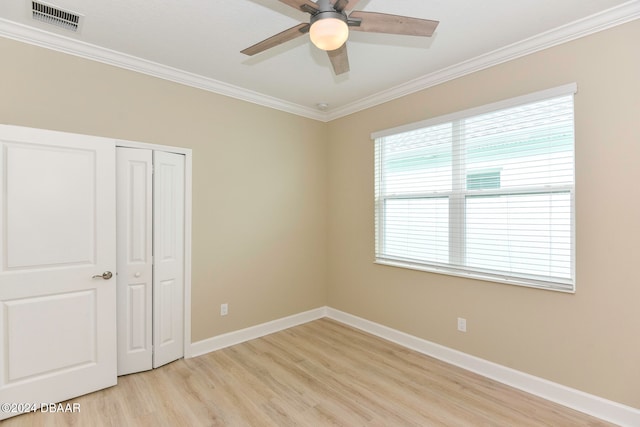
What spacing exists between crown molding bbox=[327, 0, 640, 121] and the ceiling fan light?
189 centimetres

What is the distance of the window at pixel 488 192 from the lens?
2.43m

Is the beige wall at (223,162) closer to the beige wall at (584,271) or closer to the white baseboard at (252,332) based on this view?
the white baseboard at (252,332)

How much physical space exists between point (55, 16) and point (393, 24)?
240cm

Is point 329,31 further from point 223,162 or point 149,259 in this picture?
point 149,259

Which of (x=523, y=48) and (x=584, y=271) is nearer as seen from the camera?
(x=584, y=271)

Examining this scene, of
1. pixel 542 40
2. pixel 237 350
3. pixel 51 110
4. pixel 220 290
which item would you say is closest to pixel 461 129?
pixel 542 40

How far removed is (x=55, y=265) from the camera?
7.78 feet

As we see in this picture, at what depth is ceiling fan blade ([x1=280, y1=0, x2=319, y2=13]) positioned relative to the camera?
1.52 meters

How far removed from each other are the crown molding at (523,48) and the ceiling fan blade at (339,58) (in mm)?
1463

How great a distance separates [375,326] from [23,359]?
127 inches

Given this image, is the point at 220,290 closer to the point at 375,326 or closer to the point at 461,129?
the point at 375,326

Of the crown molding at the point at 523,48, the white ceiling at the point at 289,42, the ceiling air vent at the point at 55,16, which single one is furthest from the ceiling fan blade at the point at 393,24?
the ceiling air vent at the point at 55,16

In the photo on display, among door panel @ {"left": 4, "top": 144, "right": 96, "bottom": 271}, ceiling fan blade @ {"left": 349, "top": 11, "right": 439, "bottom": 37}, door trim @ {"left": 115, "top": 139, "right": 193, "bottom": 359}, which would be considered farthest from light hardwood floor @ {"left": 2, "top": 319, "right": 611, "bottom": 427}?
ceiling fan blade @ {"left": 349, "top": 11, "right": 439, "bottom": 37}

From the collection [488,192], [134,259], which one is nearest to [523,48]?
[488,192]
